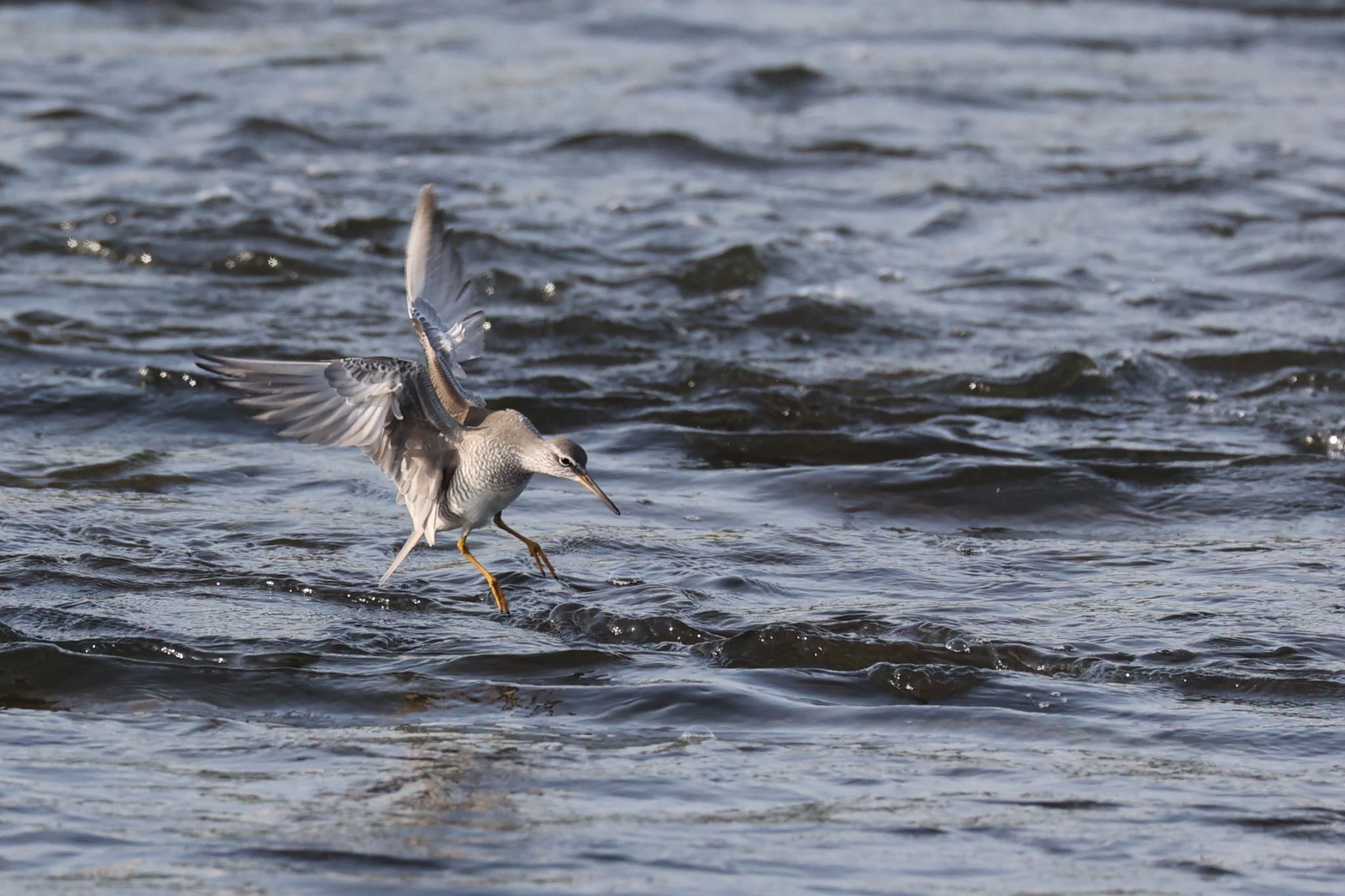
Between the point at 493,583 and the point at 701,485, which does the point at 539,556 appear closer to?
the point at 493,583

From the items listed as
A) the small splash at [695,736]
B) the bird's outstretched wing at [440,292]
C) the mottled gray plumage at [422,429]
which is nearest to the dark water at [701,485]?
the small splash at [695,736]

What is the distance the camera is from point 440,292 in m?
6.88

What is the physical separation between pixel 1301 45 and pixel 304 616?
14587 mm

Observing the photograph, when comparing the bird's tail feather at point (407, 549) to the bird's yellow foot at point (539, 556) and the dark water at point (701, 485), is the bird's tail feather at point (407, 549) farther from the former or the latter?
the bird's yellow foot at point (539, 556)

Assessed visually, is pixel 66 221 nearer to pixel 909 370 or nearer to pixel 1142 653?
pixel 909 370

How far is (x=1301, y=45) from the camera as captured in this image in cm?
1820

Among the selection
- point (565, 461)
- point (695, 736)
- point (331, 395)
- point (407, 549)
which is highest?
point (331, 395)

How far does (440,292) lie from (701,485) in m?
1.70

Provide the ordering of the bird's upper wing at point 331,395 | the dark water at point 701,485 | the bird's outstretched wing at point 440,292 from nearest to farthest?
the dark water at point 701,485, the bird's upper wing at point 331,395, the bird's outstretched wing at point 440,292

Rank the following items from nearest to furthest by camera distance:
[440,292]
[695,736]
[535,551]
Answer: [695,736] → [535,551] → [440,292]

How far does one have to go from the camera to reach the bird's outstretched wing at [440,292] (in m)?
6.67

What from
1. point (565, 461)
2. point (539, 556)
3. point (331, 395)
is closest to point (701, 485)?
point (539, 556)

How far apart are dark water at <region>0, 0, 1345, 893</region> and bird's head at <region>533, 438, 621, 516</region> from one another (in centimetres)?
56

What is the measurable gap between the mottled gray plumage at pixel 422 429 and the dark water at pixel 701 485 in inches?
17.5
